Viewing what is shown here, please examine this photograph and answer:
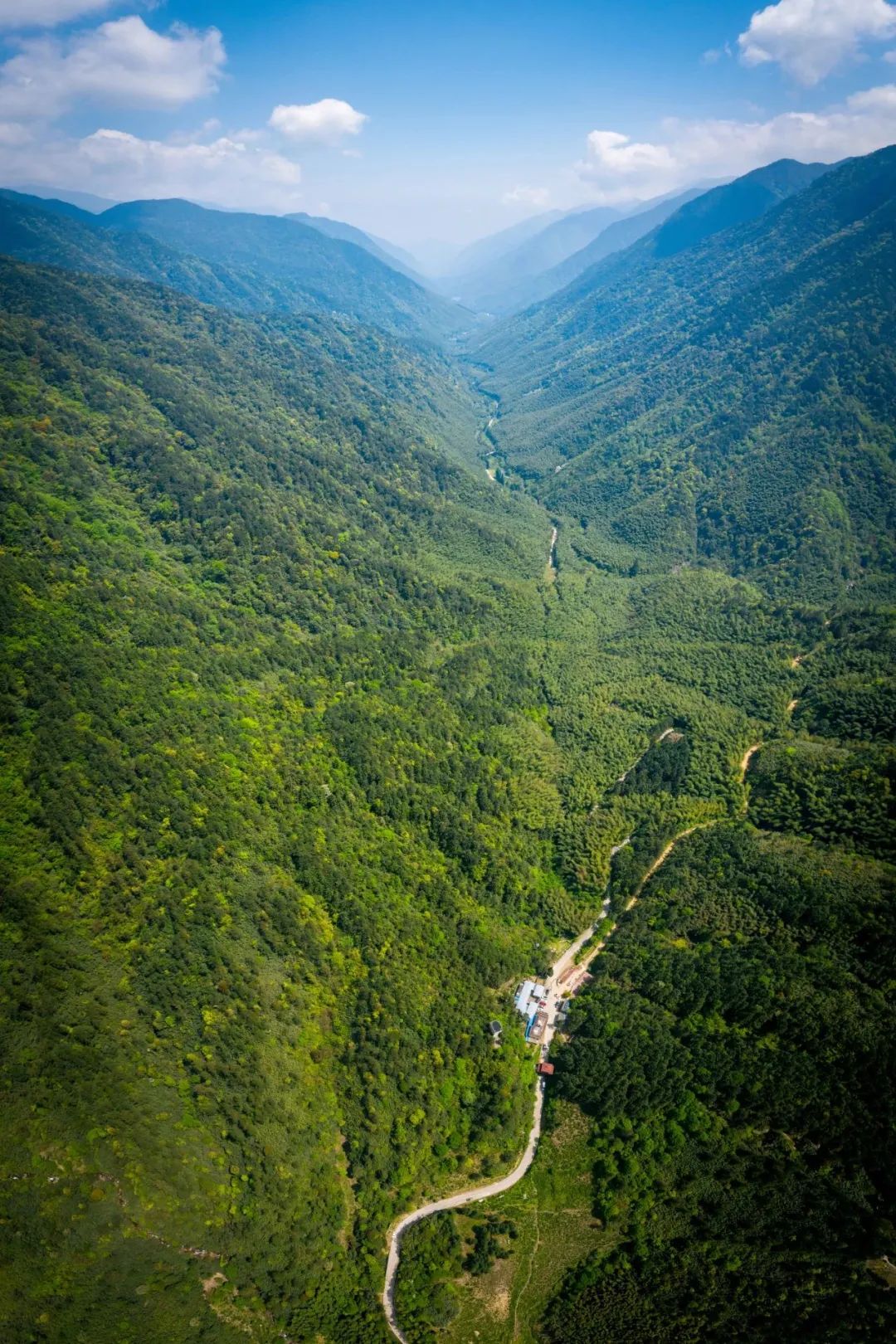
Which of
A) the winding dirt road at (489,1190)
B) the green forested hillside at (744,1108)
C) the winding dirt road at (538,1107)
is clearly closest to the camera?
the green forested hillside at (744,1108)

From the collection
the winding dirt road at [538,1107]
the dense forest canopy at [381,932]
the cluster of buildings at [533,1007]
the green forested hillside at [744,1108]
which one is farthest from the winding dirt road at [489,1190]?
the green forested hillside at [744,1108]

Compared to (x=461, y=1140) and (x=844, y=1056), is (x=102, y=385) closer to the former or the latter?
(x=461, y=1140)

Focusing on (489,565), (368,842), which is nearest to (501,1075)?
(368,842)

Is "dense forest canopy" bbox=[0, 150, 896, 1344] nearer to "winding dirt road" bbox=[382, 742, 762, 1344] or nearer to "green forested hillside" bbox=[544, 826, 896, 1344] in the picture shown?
"green forested hillside" bbox=[544, 826, 896, 1344]

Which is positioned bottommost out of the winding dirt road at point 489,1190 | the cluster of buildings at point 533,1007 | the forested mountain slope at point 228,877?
the winding dirt road at point 489,1190

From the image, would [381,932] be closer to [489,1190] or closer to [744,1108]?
[489,1190]

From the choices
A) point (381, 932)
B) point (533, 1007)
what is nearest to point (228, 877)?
point (381, 932)

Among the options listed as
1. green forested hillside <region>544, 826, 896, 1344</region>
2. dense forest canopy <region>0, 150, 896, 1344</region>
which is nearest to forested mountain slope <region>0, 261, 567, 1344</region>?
dense forest canopy <region>0, 150, 896, 1344</region>

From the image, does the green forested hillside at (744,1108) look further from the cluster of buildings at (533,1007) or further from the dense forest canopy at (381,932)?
the cluster of buildings at (533,1007)
